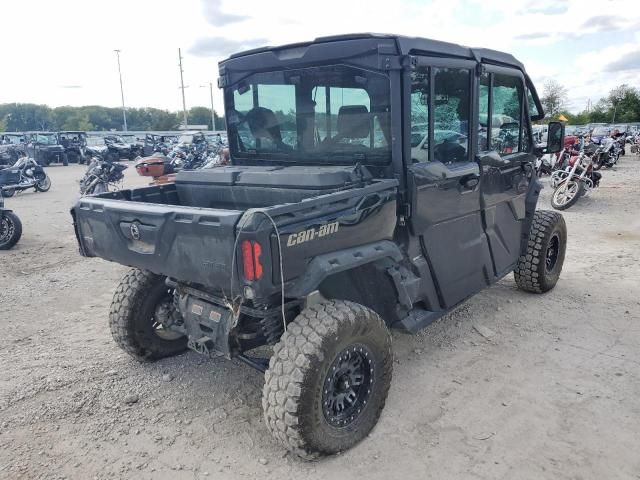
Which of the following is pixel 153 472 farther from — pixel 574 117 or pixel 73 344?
pixel 574 117

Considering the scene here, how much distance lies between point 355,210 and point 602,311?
3.26m

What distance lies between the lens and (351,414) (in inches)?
119

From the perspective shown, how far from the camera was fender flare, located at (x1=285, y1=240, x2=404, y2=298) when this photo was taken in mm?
2736

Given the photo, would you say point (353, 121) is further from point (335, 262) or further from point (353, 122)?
point (335, 262)

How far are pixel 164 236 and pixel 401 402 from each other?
1.84 meters

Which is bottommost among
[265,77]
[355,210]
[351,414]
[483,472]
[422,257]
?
[483,472]

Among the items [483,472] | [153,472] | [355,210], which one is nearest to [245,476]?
[153,472]

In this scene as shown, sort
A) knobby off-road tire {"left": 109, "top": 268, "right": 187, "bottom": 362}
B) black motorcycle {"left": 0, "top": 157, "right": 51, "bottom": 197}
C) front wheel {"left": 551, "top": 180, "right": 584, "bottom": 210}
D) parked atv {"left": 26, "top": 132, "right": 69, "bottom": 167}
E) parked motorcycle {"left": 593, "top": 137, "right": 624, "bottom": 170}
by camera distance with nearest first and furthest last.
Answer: knobby off-road tire {"left": 109, "top": 268, "right": 187, "bottom": 362}
front wheel {"left": 551, "top": 180, "right": 584, "bottom": 210}
black motorcycle {"left": 0, "top": 157, "right": 51, "bottom": 197}
parked motorcycle {"left": 593, "top": 137, "right": 624, "bottom": 170}
parked atv {"left": 26, "top": 132, "right": 69, "bottom": 167}

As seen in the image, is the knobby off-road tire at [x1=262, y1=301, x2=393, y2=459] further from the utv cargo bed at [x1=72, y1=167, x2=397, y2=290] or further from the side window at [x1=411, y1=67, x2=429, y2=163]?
the side window at [x1=411, y1=67, x2=429, y2=163]

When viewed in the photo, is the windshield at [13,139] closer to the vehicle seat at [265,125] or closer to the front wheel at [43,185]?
the front wheel at [43,185]

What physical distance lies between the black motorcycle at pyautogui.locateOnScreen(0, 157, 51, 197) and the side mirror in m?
11.7

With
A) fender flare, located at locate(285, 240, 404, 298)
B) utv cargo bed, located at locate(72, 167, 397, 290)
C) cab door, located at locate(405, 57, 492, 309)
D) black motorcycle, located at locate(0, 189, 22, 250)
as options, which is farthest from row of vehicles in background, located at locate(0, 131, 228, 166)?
fender flare, located at locate(285, 240, 404, 298)

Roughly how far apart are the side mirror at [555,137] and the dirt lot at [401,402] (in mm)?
1518

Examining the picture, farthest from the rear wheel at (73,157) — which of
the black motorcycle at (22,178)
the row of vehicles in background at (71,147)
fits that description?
the black motorcycle at (22,178)
